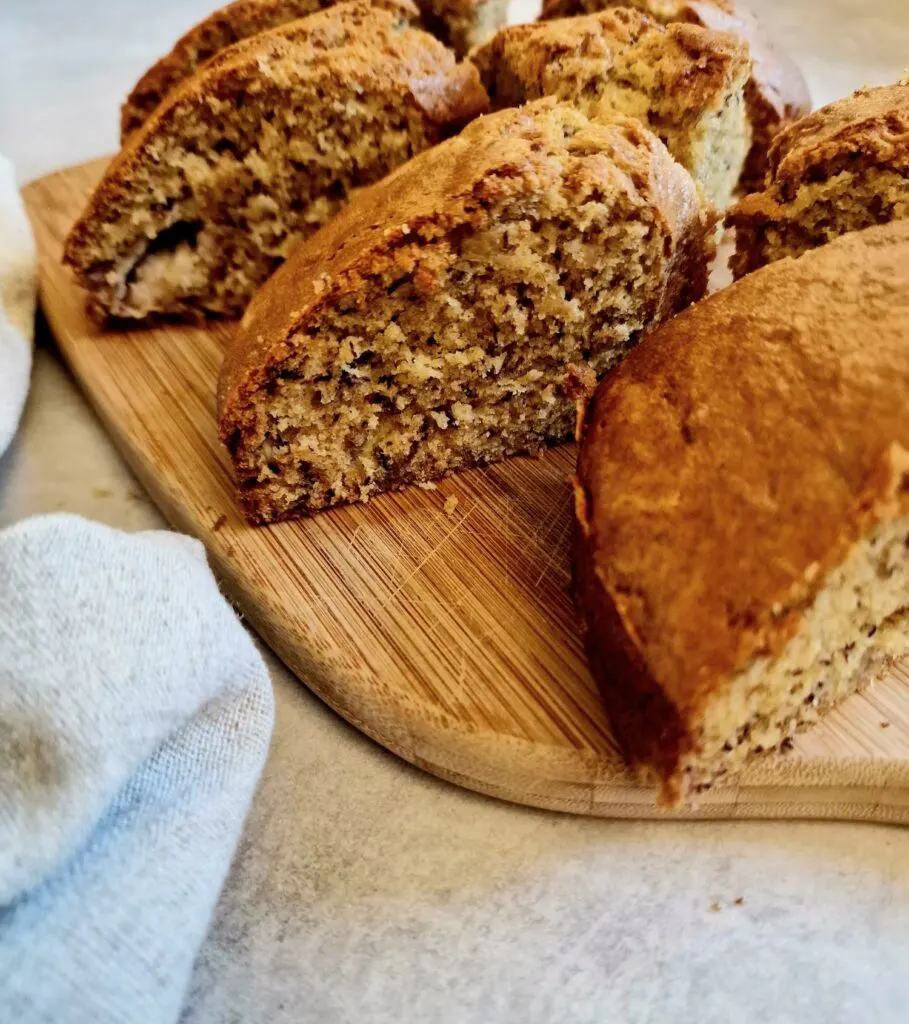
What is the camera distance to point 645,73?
2324 mm

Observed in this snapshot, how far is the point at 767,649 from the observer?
1.32m

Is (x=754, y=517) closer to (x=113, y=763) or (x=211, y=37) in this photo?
(x=113, y=763)

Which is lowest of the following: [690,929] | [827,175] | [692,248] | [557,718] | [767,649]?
[690,929]

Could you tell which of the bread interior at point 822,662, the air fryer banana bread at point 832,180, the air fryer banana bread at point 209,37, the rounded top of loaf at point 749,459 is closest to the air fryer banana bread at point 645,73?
the air fryer banana bread at point 832,180

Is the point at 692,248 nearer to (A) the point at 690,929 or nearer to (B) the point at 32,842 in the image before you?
(A) the point at 690,929

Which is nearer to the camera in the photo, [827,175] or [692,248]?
[827,175]

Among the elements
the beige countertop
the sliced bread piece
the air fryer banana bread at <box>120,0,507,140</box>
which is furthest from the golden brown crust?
the beige countertop

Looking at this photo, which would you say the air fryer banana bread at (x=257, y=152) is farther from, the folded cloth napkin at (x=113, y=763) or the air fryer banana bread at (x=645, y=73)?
the folded cloth napkin at (x=113, y=763)

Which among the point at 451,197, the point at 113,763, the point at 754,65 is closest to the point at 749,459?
the point at 451,197

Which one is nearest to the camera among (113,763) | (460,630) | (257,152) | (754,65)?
(113,763)

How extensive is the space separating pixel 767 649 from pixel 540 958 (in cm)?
56

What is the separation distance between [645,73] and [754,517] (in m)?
1.46

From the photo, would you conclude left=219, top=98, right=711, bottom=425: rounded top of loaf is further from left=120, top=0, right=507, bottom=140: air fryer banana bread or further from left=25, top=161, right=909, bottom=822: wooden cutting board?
left=120, top=0, right=507, bottom=140: air fryer banana bread

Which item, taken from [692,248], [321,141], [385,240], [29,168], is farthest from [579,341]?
[29,168]
